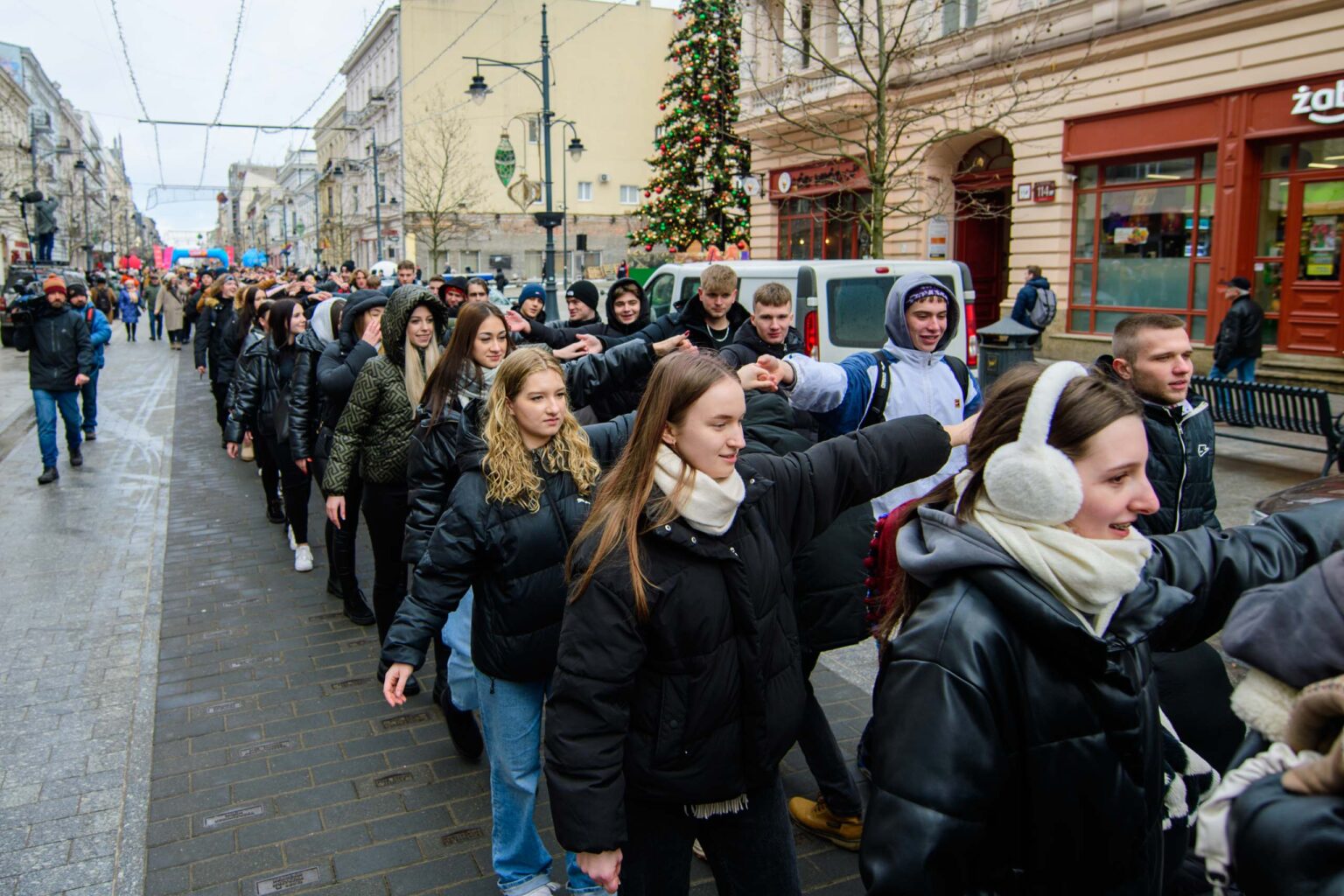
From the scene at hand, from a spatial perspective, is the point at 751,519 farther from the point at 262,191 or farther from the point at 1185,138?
the point at 262,191

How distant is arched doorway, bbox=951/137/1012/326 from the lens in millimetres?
21344

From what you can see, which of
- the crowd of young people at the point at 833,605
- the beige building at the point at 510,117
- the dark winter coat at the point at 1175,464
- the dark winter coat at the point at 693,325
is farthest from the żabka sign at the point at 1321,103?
the beige building at the point at 510,117

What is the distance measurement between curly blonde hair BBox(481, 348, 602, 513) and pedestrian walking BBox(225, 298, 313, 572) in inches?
178

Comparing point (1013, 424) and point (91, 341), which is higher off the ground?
point (1013, 424)

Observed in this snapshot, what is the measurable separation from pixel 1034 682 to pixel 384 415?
4337 millimetres

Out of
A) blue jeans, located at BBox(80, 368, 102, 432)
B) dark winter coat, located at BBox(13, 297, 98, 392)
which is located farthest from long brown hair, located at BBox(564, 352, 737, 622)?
blue jeans, located at BBox(80, 368, 102, 432)

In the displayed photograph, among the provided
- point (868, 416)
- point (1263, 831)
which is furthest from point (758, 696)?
point (868, 416)

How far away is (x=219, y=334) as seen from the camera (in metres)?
13.7

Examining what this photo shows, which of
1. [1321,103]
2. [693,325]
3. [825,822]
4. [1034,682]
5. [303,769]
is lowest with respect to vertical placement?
[303,769]

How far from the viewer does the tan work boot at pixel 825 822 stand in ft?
12.8

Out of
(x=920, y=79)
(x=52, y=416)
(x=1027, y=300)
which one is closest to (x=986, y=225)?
(x=920, y=79)

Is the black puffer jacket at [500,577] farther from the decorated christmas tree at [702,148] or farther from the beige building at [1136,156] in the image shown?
the decorated christmas tree at [702,148]

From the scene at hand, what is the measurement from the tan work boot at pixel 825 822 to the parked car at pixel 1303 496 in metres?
2.22

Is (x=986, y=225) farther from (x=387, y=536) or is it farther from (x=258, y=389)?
(x=387, y=536)
